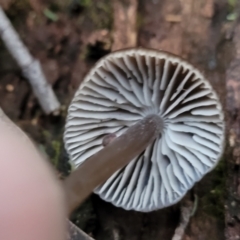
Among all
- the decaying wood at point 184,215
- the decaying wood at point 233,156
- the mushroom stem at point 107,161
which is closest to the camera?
the mushroom stem at point 107,161

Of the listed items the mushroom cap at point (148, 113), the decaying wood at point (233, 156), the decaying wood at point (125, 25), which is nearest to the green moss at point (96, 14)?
the decaying wood at point (125, 25)

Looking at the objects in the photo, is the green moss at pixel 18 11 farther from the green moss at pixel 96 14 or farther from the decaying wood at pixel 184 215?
the decaying wood at pixel 184 215

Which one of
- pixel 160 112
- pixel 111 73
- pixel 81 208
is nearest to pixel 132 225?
pixel 81 208

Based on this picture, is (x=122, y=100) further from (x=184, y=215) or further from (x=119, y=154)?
(x=184, y=215)

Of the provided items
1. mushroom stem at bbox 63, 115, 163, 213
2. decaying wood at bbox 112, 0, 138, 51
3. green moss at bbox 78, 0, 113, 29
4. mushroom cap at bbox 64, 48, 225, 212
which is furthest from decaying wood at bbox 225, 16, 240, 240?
green moss at bbox 78, 0, 113, 29

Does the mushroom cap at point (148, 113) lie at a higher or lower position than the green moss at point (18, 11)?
lower

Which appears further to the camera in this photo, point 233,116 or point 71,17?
point 71,17
